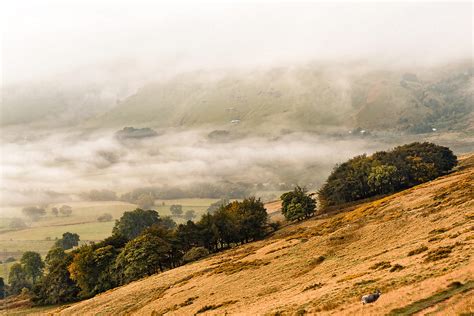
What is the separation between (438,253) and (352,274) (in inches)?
436

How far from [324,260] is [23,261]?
174 m

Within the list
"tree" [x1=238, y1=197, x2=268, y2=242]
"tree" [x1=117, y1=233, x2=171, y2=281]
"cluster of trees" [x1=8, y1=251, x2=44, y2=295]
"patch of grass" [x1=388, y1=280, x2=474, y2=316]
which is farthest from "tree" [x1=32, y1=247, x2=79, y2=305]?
"patch of grass" [x1=388, y1=280, x2=474, y2=316]

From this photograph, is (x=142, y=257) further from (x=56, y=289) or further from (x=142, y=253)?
(x=56, y=289)

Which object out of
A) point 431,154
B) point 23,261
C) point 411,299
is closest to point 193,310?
point 411,299

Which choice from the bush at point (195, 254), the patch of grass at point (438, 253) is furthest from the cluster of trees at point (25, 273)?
the patch of grass at point (438, 253)

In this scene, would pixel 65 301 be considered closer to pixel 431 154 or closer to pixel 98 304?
pixel 98 304

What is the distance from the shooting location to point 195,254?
5271 inches

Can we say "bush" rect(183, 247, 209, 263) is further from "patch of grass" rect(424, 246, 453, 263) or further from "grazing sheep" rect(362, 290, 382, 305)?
"grazing sheep" rect(362, 290, 382, 305)

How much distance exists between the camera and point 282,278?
68938mm

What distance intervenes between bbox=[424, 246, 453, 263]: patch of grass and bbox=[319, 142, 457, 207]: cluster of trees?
117 metres

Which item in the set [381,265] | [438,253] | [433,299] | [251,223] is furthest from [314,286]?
[251,223]

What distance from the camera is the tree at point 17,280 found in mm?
189375

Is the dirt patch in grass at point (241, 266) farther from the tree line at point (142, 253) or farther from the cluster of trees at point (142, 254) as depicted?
the cluster of trees at point (142, 254)

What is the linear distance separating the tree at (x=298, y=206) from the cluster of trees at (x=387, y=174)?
1780 centimetres
